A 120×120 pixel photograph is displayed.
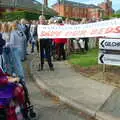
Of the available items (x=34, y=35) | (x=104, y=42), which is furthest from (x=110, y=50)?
(x=34, y=35)

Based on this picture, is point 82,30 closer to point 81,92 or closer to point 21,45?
point 21,45

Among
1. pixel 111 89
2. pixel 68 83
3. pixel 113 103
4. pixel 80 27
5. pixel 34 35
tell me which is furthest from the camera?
pixel 34 35

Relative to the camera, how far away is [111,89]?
11383 millimetres

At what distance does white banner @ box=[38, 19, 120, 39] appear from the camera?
13.5m

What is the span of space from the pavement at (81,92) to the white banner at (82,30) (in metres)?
1.39

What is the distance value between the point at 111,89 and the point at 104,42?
7.47 ft

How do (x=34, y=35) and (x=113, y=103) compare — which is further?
(x=34, y=35)

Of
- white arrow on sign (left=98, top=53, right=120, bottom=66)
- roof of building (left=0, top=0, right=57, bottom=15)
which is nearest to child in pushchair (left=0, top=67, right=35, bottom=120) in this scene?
white arrow on sign (left=98, top=53, right=120, bottom=66)

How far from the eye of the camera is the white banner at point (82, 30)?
13.5 m

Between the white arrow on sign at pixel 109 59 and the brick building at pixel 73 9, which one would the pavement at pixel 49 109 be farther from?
the brick building at pixel 73 9

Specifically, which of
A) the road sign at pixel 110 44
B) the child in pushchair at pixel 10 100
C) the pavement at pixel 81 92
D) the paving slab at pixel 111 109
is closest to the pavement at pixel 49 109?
the pavement at pixel 81 92

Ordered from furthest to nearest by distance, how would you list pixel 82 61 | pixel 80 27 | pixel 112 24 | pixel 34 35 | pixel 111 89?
pixel 34 35 → pixel 82 61 → pixel 80 27 → pixel 112 24 → pixel 111 89

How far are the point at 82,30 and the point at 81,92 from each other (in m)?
4.59

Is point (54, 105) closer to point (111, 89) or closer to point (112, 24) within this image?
point (111, 89)
